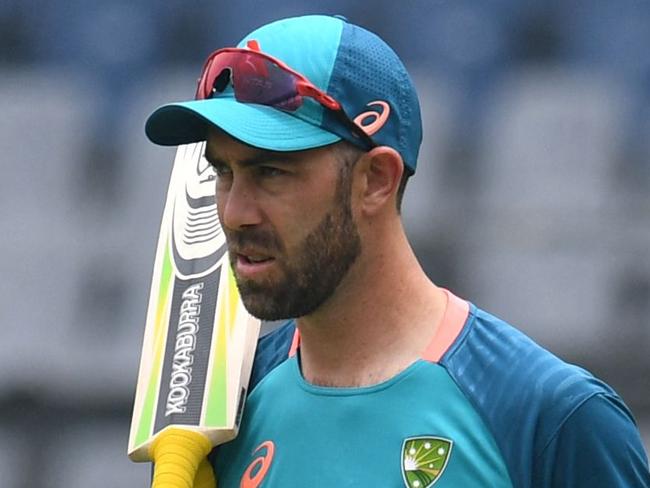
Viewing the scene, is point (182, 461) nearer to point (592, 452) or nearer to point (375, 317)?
point (375, 317)

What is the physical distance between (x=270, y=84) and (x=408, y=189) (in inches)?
81.8

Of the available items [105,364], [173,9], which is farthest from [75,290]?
[173,9]

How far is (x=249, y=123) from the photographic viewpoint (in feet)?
5.36

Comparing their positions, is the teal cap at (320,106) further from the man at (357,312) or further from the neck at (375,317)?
the neck at (375,317)

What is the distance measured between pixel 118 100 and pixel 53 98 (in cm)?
16

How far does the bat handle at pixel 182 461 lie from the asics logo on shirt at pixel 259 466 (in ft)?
0.28

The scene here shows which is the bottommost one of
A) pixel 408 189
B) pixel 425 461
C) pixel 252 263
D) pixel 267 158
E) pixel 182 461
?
pixel 408 189

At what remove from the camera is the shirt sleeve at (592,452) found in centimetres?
153

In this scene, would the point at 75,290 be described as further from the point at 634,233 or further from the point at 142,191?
the point at 634,233

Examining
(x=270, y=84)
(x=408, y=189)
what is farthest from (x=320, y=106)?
(x=408, y=189)

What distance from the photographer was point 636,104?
3.69 meters

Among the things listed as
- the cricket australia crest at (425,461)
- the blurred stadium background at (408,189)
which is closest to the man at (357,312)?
the cricket australia crest at (425,461)

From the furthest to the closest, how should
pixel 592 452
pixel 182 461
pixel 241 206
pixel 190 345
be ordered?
pixel 190 345 → pixel 182 461 → pixel 241 206 → pixel 592 452

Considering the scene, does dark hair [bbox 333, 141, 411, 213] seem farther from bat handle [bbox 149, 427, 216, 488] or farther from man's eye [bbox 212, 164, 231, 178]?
bat handle [bbox 149, 427, 216, 488]
